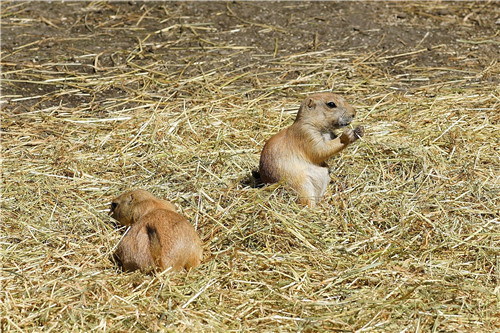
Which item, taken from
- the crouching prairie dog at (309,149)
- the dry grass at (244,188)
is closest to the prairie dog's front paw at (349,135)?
the crouching prairie dog at (309,149)

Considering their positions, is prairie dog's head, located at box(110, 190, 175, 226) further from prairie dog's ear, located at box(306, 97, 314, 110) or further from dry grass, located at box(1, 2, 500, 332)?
prairie dog's ear, located at box(306, 97, 314, 110)

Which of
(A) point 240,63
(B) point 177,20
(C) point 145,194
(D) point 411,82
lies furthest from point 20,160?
(D) point 411,82

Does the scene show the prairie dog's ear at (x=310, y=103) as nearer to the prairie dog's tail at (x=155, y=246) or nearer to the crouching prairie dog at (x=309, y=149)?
the crouching prairie dog at (x=309, y=149)

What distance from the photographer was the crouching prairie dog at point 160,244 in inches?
179

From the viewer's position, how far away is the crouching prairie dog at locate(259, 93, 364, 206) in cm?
538

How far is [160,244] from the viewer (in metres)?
4.55

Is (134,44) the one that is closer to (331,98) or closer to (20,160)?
(20,160)

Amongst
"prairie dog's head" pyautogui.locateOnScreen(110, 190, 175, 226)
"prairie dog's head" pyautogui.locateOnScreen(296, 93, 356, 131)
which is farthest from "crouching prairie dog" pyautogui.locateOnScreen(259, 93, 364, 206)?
"prairie dog's head" pyautogui.locateOnScreen(110, 190, 175, 226)

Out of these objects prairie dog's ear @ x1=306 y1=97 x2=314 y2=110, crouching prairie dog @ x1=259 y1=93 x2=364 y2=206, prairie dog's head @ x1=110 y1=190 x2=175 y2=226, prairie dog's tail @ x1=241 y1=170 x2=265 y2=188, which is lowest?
prairie dog's tail @ x1=241 y1=170 x2=265 y2=188

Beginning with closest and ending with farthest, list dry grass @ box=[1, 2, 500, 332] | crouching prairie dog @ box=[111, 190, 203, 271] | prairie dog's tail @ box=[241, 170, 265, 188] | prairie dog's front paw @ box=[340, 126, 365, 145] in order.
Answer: dry grass @ box=[1, 2, 500, 332], crouching prairie dog @ box=[111, 190, 203, 271], prairie dog's front paw @ box=[340, 126, 365, 145], prairie dog's tail @ box=[241, 170, 265, 188]

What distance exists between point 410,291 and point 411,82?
12.8 ft

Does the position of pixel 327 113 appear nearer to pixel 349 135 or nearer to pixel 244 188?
pixel 349 135

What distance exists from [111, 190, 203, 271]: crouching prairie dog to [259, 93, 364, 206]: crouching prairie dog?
3.22 feet

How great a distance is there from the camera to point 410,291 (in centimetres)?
432
